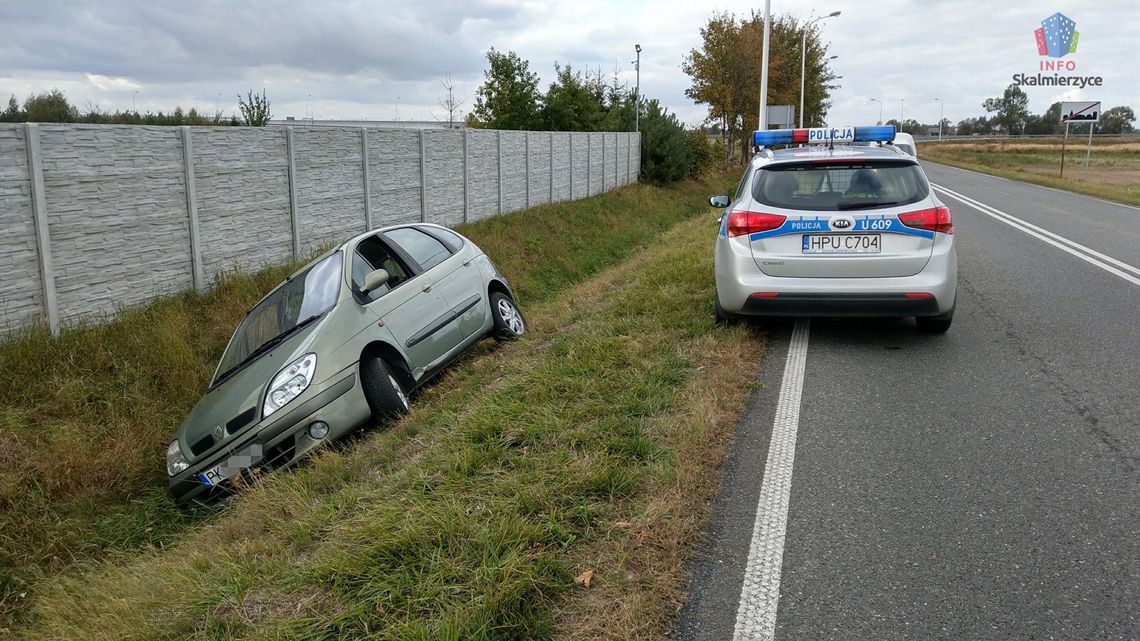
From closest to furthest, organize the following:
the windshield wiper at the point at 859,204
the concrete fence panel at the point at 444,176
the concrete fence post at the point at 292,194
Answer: the windshield wiper at the point at 859,204, the concrete fence post at the point at 292,194, the concrete fence panel at the point at 444,176

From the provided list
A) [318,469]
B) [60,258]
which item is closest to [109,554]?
[318,469]

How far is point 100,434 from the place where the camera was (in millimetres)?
6629

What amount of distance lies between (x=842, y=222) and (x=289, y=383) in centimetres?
416

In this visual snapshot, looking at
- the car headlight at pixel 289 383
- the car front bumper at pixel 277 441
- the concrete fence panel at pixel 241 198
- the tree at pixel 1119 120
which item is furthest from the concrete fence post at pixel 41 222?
the tree at pixel 1119 120

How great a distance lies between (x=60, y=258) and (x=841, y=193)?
698cm

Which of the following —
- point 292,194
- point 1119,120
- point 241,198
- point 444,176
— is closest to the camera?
point 241,198

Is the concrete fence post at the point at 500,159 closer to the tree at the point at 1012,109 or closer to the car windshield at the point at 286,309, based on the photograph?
the car windshield at the point at 286,309

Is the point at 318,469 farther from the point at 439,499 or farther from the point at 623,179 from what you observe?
the point at 623,179

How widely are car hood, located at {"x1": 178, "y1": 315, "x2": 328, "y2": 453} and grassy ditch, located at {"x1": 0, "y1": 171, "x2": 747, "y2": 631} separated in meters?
0.55

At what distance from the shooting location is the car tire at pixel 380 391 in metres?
6.06


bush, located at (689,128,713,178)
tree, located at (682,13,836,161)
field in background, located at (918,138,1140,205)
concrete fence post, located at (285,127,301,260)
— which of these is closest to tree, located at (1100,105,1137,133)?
field in background, located at (918,138,1140,205)

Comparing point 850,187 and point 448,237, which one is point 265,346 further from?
point 850,187

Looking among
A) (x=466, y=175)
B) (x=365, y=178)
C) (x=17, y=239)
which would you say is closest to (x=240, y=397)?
(x=17, y=239)

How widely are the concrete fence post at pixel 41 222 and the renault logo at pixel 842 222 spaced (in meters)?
6.84
